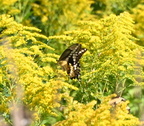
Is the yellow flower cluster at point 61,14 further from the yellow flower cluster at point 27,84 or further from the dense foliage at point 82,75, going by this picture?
the yellow flower cluster at point 27,84

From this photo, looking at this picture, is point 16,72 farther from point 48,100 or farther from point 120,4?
point 120,4

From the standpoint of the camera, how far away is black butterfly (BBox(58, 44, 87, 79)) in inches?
182

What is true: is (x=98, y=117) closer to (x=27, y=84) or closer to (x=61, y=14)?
(x=27, y=84)

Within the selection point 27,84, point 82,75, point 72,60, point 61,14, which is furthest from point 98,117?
point 61,14

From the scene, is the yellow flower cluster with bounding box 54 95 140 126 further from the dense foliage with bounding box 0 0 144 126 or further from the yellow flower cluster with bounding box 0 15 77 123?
the yellow flower cluster with bounding box 0 15 77 123

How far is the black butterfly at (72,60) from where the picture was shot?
4611mm

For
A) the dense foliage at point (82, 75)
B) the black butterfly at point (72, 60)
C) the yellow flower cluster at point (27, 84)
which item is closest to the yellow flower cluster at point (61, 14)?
the dense foliage at point (82, 75)

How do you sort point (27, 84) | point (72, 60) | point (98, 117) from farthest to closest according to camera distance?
point (72, 60) < point (27, 84) < point (98, 117)

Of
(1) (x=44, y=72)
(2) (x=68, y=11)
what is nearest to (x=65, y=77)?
(1) (x=44, y=72)

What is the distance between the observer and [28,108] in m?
3.76

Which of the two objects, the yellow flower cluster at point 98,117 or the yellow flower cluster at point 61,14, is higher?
the yellow flower cluster at point 98,117

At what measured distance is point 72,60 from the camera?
4.82 metres

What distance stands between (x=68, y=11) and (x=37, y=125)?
5667mm

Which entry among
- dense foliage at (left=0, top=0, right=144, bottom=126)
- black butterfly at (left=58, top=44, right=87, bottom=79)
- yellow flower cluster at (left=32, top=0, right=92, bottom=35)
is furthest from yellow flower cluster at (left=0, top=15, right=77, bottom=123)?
yellow flower cluster at (left=32, top=0, right=92, bottom=35)
